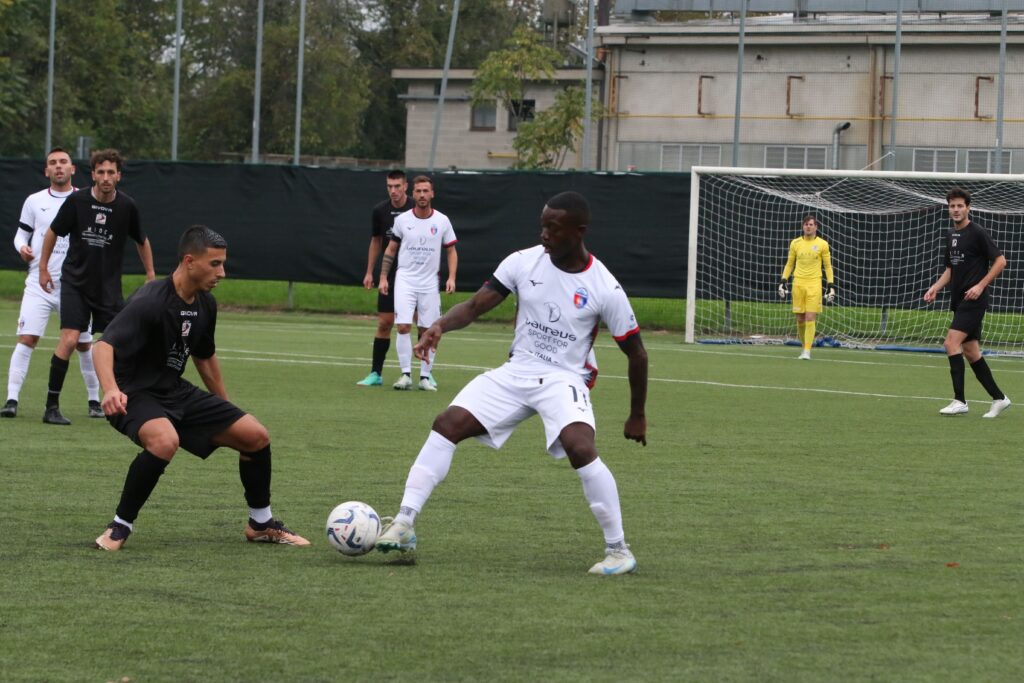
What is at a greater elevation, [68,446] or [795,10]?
[795,10]

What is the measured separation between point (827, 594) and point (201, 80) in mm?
64977

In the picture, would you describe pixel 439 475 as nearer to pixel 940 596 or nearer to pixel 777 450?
pixel 940 596

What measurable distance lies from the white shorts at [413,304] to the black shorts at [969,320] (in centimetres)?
504

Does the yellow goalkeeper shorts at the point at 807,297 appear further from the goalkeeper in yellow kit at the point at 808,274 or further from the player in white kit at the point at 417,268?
the player in white kit at the point at 417,268

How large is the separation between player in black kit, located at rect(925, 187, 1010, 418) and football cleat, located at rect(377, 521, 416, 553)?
8279 mm

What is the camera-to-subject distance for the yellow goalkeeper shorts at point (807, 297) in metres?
21.1

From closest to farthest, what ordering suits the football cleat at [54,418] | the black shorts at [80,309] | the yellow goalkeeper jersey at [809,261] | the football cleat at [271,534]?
the football cleat at [271,534] → the football cleat at [54,418] → the black shorts at [80,309] → the yellow goalkeeper jersey at [809,261]

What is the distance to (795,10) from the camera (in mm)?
41906

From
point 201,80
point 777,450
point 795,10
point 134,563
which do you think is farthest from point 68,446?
point 201,80

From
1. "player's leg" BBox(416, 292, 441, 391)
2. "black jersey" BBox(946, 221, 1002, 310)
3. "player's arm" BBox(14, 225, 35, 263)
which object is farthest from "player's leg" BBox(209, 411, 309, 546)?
"black jersey" BBox(946, 221, 1002, 310)

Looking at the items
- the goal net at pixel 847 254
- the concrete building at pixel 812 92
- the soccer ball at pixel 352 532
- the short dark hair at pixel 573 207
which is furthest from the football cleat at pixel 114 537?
the concrete building at pixel 812 92

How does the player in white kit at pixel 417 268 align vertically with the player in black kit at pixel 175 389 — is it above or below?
above

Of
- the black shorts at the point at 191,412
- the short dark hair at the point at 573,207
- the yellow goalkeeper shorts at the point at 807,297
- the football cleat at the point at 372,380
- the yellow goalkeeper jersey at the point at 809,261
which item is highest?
the yellow goalkeeper jersey at the point at 809,261

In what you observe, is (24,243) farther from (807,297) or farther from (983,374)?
(807,297)
